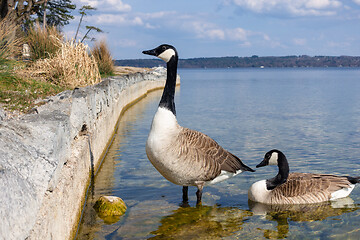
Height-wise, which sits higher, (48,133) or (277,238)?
(48,133)

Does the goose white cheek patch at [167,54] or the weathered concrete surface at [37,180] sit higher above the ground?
the goose white cheek patch at [167,54]

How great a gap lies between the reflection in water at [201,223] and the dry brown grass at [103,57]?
18.4m

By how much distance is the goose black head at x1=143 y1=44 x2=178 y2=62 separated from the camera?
6.59 metres

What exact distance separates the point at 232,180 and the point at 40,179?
20.8 feet

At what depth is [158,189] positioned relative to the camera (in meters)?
8.29

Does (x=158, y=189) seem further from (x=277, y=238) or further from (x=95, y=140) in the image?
(x=277, y=238)

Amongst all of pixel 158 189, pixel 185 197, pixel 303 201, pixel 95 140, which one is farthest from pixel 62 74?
pixel 303 201

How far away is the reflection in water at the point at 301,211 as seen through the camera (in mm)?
6758

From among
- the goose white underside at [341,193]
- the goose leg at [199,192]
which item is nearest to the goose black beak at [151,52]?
the goose leg at [199,192]

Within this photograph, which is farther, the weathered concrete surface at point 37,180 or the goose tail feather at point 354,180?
the goose tail feather at point 354,180

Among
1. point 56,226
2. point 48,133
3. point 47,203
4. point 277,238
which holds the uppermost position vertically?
point 48,133

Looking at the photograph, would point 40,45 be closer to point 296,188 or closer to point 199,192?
point 199,192

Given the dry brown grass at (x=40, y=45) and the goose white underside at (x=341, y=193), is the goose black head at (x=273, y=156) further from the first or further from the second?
the dry brown grass at (x=40, y=45)

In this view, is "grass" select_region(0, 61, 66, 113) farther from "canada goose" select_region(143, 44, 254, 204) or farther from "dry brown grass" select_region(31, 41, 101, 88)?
"canada goose" select_region(143, 44, 254, 204)
